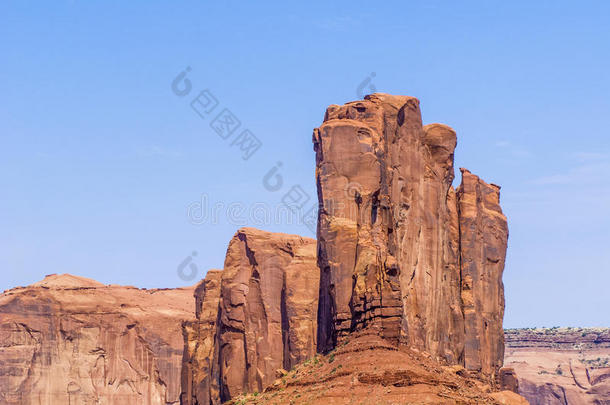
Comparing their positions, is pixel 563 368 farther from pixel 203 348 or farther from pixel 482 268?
pixel 482 268

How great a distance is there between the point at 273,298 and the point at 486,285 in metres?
17.3

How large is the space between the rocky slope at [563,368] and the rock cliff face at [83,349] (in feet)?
159

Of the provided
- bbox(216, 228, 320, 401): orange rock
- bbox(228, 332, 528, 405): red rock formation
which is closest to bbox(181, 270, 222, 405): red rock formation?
bbox(216, 228, 320, 401): orange rock

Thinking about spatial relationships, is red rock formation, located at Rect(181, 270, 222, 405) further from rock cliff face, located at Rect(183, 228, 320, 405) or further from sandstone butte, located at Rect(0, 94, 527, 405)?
rock cliff face, located at Rect(183, 228, 320, 405)

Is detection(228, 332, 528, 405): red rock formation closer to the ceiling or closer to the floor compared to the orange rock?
closer to the floor

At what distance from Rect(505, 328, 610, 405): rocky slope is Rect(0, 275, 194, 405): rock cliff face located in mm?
48552

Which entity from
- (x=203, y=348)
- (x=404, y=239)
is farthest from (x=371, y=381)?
(x=203, y=348)

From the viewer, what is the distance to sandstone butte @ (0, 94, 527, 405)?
231ft

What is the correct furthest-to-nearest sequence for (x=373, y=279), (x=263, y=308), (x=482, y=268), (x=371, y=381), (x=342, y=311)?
(x=482, y=268) < (x=263, y=308) < (x=342, y=311) < (x=373, y=279) < (x=371, y=381)

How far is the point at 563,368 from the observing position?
581 ft

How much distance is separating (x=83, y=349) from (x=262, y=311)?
4734cm

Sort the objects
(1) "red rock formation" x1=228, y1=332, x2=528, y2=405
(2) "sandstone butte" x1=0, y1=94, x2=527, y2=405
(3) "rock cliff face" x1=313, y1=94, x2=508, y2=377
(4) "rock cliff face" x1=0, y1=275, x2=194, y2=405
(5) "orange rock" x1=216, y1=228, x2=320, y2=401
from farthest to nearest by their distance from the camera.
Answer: (4) "rock cliff face" x1=0, y1=275, x2=194, y2=405 < (5) "orange rock" x1=216, y1=228, x2=320, y2=401 < (3) "rock cliff face" x1=313, y1=94, x2=508, y2=377 < (2) "sandstone butte" x1=0, y1=94, x2=527, y2=405 < (1) "red rock formation" x1=228, y1=332, x2=528, y2=405

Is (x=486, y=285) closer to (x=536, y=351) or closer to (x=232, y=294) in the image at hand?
(x=232, y=294)

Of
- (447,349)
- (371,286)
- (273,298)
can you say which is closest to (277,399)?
(371,286)
